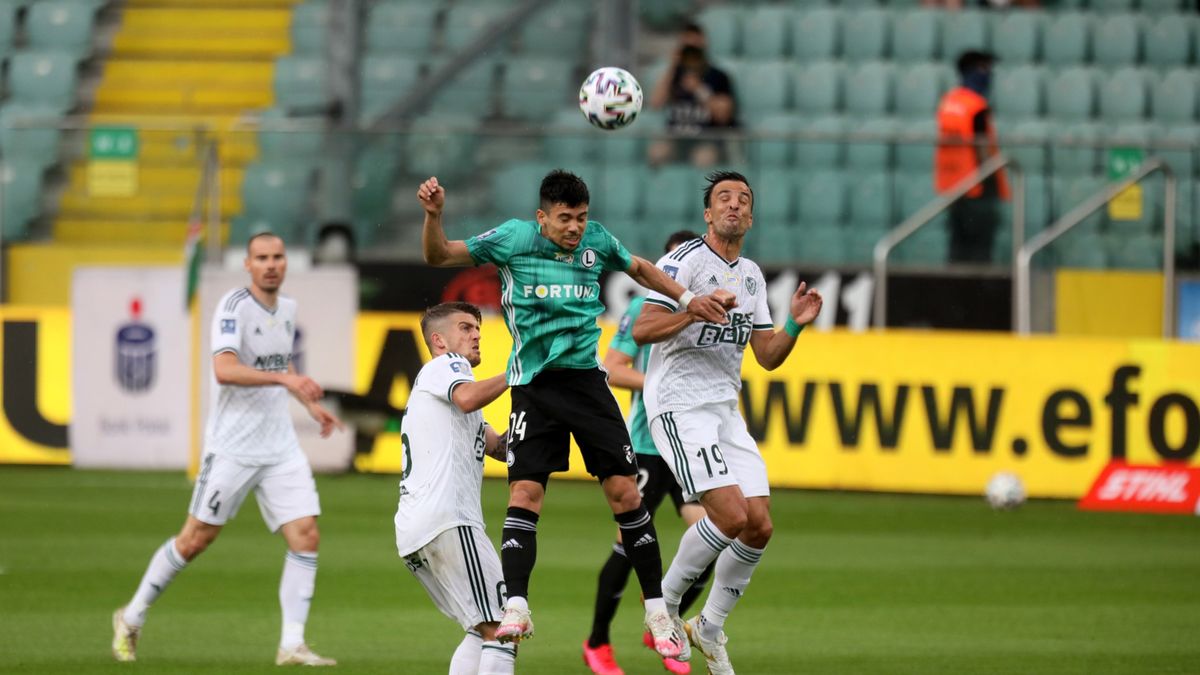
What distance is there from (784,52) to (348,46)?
16.7ft

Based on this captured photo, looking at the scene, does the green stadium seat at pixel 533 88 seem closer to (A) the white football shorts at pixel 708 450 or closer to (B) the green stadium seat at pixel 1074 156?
(B) the green stadium seat at pixel 1074 156

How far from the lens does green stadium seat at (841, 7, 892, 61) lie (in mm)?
21812

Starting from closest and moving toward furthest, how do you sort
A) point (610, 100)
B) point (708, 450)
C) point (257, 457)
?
point (610, 100), point (708, 450), point (257, 457)

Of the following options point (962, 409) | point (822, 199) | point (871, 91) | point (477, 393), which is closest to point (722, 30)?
point (871, 91)

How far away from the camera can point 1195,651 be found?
31.7 ft

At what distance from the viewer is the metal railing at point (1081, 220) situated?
17.5 m

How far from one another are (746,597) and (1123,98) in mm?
11608

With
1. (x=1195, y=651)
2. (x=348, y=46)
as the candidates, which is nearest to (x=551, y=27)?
(x=348, y=46)

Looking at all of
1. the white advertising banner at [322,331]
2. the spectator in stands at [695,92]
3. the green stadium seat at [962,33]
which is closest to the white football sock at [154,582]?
the white advertising banner at [322,331]

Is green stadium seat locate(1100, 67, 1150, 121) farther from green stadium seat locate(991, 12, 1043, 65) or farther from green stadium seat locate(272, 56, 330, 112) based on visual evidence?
green stadium seat locate(272, 56, 330, 112)

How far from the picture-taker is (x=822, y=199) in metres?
18.0

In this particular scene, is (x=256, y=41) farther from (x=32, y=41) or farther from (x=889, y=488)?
(x=889, y=488)

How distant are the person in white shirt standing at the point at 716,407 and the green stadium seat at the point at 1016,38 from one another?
13583mm

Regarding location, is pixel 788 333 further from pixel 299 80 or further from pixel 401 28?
pixel 299 80
